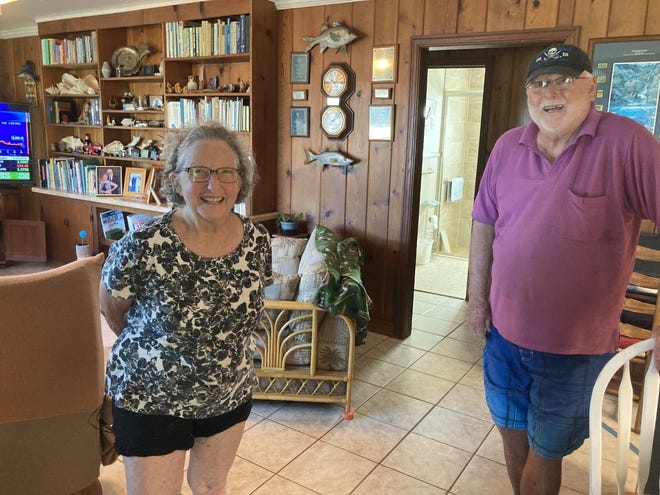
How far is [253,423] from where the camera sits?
8.80 feet

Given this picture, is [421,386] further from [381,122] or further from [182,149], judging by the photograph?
[182,149]

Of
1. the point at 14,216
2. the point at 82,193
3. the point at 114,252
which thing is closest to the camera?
the point at 114,252

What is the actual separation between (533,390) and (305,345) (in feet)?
4.40

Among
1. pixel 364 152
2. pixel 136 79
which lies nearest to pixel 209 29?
pixel 136 79

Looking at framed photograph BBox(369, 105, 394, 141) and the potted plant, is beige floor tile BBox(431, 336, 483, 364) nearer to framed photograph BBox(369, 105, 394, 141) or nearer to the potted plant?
the potted plant

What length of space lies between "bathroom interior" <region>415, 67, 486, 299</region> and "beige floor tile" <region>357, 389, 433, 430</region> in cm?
249

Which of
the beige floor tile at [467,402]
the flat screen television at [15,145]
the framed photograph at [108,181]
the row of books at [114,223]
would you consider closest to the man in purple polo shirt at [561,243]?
the beige floor tile at [467,402]

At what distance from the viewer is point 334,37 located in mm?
3615

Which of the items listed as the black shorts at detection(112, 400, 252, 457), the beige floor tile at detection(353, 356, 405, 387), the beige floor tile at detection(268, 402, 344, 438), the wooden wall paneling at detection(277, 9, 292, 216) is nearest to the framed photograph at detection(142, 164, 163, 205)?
the wooden wall paneling at detection(277, 9, 292, 216)

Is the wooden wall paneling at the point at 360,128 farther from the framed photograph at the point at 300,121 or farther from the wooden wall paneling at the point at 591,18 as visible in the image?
the wooden wall paneling at the point at 591,18

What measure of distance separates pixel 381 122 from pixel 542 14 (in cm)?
115

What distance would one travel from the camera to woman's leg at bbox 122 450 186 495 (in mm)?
1309

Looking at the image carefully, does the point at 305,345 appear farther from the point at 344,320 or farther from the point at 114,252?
the point at 114,252

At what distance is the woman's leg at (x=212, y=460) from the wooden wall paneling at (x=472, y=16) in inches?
108
